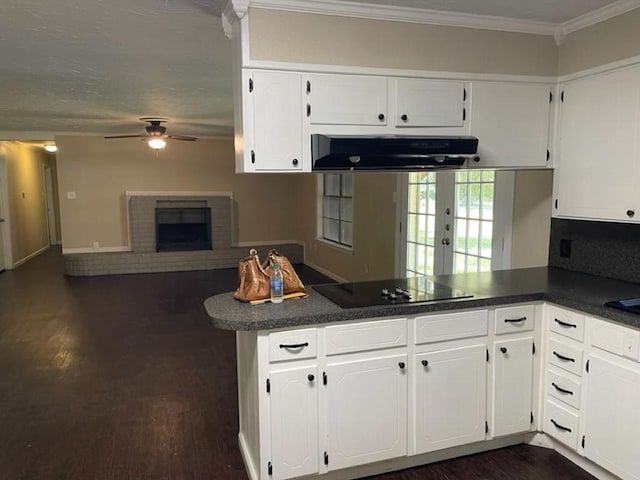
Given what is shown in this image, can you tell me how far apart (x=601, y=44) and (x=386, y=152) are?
4.63 feet

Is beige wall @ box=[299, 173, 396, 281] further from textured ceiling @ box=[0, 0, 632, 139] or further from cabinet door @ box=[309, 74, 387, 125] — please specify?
cabinet door @ box=[309, 74, 387, 125]

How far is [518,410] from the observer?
8.55 feet

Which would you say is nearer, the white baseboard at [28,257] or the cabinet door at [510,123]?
the cabinet door at [510,123]

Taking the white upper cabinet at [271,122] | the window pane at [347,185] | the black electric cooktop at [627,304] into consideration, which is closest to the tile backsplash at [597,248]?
the black electric cooktop at [627,304]

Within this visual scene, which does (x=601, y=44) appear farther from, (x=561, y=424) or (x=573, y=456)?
(x=573, y=456)

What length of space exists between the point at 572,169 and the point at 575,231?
43 cm

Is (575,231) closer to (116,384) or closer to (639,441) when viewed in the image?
(639,441)

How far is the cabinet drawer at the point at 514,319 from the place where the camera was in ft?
8.25

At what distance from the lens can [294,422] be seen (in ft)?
7.24

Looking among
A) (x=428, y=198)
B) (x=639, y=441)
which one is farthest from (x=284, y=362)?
(x=428, y=198)

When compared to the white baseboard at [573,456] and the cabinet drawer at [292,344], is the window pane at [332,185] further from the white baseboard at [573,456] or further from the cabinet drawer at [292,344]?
the cabinet drawer at [292,344]

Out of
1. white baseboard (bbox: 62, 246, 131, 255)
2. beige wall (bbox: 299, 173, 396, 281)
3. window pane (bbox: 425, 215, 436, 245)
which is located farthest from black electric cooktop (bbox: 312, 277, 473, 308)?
white baseboard (bbox: 62, 246, 131, 255)

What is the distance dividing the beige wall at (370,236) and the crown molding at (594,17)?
263cm

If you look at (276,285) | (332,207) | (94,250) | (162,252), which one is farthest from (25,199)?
(276,285)
